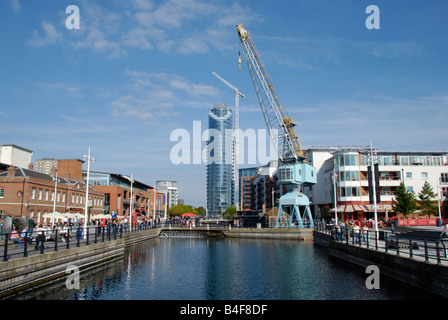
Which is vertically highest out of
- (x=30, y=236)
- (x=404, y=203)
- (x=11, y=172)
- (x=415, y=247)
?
(x=11, y=172)

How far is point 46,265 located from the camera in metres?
19.7

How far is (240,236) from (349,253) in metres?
31.9

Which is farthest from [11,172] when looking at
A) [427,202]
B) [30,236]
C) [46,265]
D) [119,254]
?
[427,202]

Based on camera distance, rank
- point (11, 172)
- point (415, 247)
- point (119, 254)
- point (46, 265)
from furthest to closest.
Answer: point (11, 172) < point (119, 254) < point (415, 247) < point (46, 265)

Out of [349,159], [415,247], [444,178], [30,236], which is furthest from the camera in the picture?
[444,178]

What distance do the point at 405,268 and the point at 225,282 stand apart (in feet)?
34.7

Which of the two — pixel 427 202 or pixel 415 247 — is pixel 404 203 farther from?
pixel 415 247

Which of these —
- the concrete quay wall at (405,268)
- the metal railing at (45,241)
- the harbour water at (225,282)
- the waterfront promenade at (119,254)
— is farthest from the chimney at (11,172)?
the concrete quay wall at (405,268)

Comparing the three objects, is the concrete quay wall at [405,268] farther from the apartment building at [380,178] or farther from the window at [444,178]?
the window at [444,178]

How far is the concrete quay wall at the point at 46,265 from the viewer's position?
1634 centimetres

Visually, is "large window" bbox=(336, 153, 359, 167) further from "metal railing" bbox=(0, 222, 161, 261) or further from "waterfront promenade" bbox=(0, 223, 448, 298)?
"metal railing" bbox=(0, 222, 161, 261)

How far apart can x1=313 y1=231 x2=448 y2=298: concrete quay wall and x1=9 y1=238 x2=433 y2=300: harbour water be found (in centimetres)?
54

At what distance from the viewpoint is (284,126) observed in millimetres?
68688
